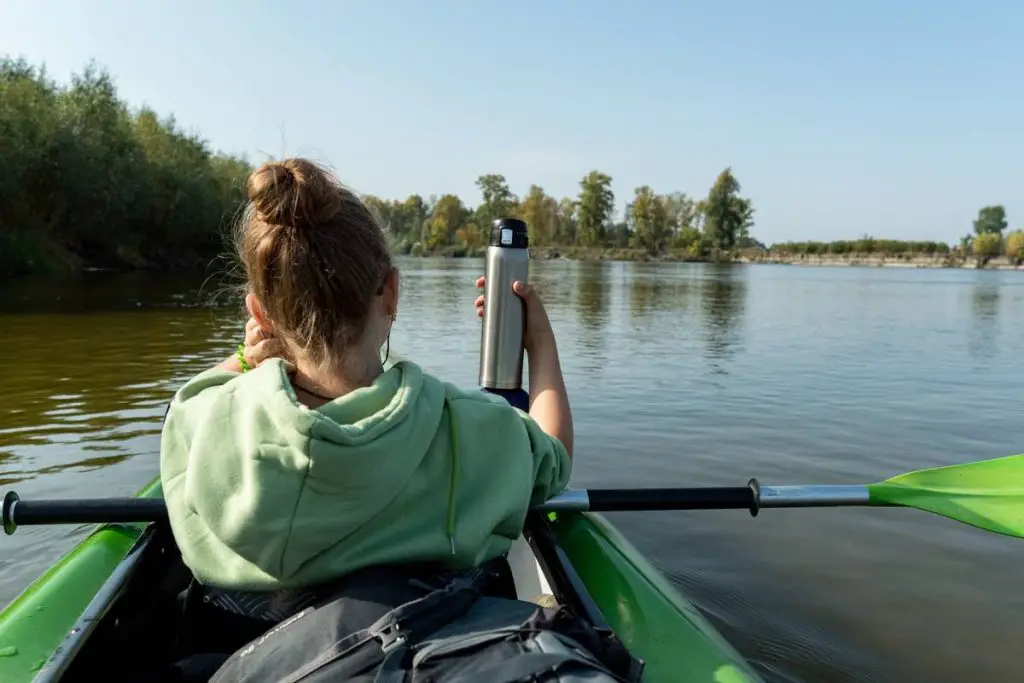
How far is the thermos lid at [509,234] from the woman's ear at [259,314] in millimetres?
1302

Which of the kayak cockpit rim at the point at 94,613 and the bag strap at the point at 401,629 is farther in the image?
the kayak cockpit rim at the point at 94,613

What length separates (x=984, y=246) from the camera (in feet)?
323

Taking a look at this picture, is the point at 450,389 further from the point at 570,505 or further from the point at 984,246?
the point at 984,246

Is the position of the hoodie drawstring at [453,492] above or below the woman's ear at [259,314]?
below

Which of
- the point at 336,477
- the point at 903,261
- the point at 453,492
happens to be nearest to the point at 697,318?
the point at 453,492

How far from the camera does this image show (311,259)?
1.52 meters

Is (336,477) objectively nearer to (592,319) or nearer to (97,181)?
(592,319)

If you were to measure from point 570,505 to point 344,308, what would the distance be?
1211 mm

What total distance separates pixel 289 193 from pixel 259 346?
365 millimetres

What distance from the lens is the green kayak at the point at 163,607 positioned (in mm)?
1859

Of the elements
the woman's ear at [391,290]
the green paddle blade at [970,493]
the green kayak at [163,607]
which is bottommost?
the green kayak at [163,607]

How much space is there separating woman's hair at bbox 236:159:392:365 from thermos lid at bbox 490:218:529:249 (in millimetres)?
1295

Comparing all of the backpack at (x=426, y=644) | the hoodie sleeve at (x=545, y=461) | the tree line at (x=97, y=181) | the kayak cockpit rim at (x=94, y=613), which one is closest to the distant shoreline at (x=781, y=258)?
the tree line at (x=97, y=181)

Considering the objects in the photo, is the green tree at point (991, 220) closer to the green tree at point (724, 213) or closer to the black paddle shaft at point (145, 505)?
the green tree at point (724, 213)
